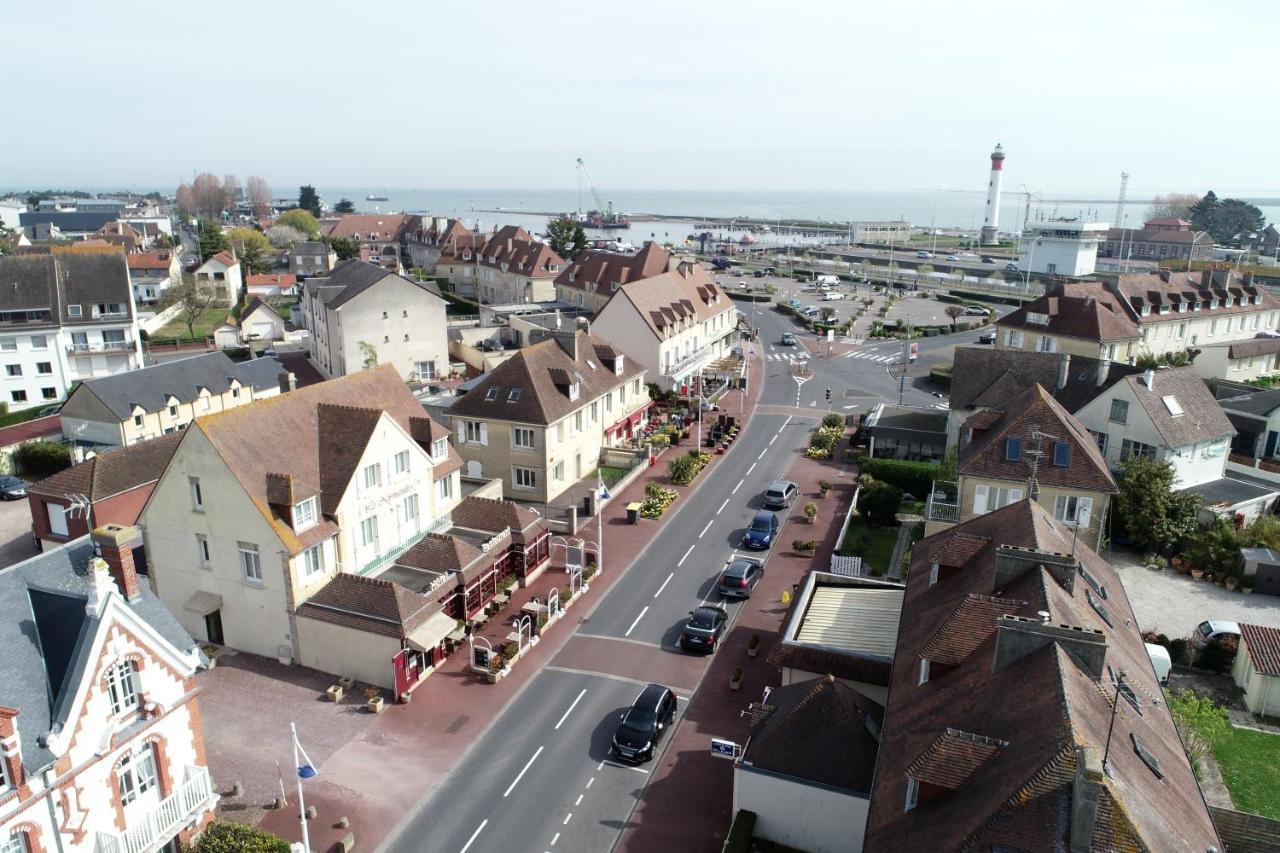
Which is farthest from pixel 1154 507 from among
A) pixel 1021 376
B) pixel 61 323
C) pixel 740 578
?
pixel 61 323

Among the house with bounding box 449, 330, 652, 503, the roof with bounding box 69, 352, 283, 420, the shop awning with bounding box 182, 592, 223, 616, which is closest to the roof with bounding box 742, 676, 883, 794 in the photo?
the shop awning with bounding box 182, 592, 223, 616

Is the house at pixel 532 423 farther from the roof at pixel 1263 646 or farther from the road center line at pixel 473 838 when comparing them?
the roof at pixel 1263 646

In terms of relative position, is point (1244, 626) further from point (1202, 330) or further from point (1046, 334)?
point (1202, 330)

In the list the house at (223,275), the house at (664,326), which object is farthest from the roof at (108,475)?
the house at (223,275)

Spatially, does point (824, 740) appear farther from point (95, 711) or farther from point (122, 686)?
point (95, 711)

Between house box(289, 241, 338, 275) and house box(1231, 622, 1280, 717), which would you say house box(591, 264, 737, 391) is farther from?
house box(289, 241, 338, 275)

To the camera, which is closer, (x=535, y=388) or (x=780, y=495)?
(x=535, y=388)

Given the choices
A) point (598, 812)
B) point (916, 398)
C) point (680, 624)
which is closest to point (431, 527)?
point (680, 624)
